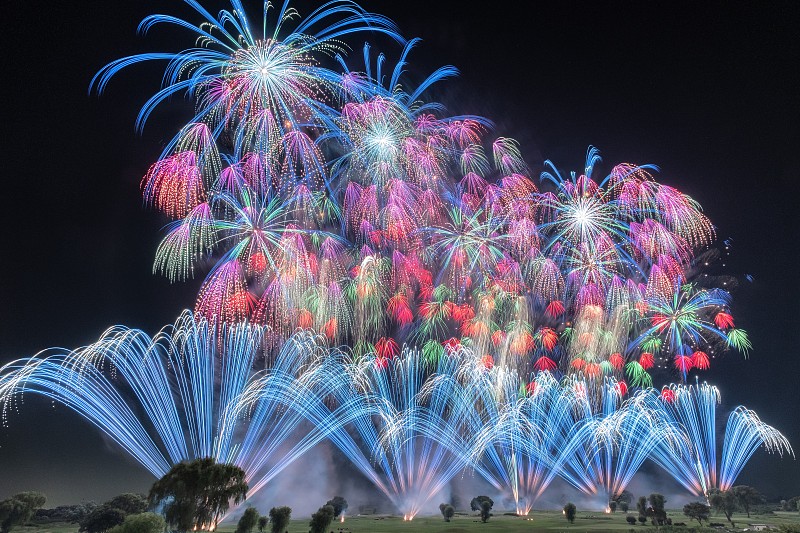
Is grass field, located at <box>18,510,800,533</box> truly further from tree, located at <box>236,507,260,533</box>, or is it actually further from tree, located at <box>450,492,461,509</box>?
tree, located at <box>236,507,260,533</box>

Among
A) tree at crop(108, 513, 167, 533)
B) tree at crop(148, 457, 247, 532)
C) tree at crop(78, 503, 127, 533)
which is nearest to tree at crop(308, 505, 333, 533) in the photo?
tree at crop(148, 457, 247, 532)

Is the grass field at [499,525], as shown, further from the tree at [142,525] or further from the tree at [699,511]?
the tree at [142,525]

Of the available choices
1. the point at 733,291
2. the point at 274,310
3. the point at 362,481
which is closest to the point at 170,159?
the point at 274,310

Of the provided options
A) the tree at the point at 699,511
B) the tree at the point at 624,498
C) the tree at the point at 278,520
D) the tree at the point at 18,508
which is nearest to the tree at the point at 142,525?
the tree at the point at 278,520

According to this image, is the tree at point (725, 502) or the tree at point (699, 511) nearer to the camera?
the tree at point (699, 511)

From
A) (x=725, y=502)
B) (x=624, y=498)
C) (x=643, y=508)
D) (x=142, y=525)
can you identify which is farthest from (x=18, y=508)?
(x=725, y=502)

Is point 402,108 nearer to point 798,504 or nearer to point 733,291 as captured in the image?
point 733,291

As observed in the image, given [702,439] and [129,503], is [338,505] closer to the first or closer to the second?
[129,503]
